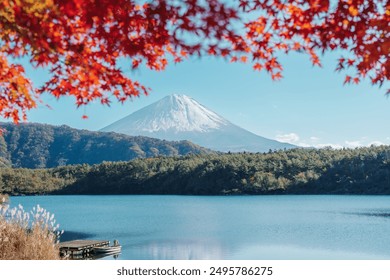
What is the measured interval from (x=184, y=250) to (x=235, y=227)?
17.5 ft

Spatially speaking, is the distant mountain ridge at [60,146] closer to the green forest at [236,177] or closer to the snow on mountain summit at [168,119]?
the snow on mountain summit at [168,119]

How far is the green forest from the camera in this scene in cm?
2820

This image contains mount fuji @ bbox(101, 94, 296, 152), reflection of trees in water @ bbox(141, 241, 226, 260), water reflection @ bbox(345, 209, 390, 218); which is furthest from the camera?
water reflection @ bbox(345, 209, 390, 218)

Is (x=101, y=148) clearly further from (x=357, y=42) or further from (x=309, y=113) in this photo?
(x=357, y=42)

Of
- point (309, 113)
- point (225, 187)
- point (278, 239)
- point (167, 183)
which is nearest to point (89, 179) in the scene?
point (167, 183)

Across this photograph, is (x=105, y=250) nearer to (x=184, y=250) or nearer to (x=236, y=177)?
(x=184, y=250)

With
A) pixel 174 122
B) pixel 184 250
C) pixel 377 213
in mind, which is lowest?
pixel 184 250

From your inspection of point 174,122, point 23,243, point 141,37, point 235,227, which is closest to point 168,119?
point 174,122

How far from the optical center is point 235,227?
19484 mm

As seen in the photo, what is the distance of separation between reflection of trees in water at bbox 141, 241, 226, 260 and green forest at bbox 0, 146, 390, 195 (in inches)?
443

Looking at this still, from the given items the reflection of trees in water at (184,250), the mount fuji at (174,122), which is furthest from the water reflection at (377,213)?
the reflection of trees in water at (184,250)

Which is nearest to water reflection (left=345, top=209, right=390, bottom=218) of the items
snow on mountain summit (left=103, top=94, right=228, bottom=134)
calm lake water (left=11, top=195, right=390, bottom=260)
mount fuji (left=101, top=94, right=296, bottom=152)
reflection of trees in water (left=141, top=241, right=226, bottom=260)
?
calm lake water (left=11, top=195, right=390, bottom=260)

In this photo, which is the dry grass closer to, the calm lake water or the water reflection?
the calm lake water

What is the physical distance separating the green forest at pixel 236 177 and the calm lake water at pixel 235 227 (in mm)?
971
